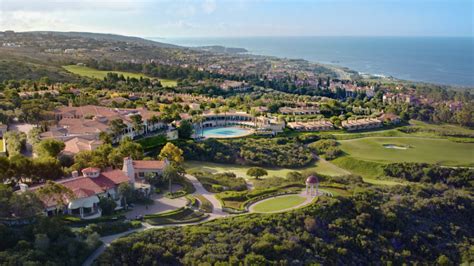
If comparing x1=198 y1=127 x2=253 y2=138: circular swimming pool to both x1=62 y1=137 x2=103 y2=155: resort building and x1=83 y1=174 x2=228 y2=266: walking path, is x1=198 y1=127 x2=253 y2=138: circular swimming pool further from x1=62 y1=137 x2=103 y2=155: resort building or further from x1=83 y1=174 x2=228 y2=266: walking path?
x1=83 y1=174 x2=228 y2=266: walking path

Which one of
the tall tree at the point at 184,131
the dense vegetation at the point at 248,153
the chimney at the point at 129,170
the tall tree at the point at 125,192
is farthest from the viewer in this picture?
the tall tree at the point at 184,131

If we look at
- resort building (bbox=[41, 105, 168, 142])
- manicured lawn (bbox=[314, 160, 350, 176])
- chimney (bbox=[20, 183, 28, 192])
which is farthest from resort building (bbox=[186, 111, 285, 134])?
chimney (bbox=[20, 183, 28, 192])

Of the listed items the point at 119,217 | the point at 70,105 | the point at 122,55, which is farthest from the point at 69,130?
the point at 122,55

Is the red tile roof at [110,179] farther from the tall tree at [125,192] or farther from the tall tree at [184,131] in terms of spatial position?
the tall tree at [184,131]

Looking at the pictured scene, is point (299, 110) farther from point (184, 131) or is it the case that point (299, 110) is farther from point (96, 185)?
point (96, 185)

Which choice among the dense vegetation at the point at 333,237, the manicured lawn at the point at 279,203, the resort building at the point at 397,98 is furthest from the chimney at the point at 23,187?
the resort building at the point at 397,98

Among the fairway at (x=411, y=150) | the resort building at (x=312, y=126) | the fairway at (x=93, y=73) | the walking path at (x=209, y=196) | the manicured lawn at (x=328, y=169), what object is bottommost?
the manicured lawn at (x=328, y=169)

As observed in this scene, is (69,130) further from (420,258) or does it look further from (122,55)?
(122,55)
